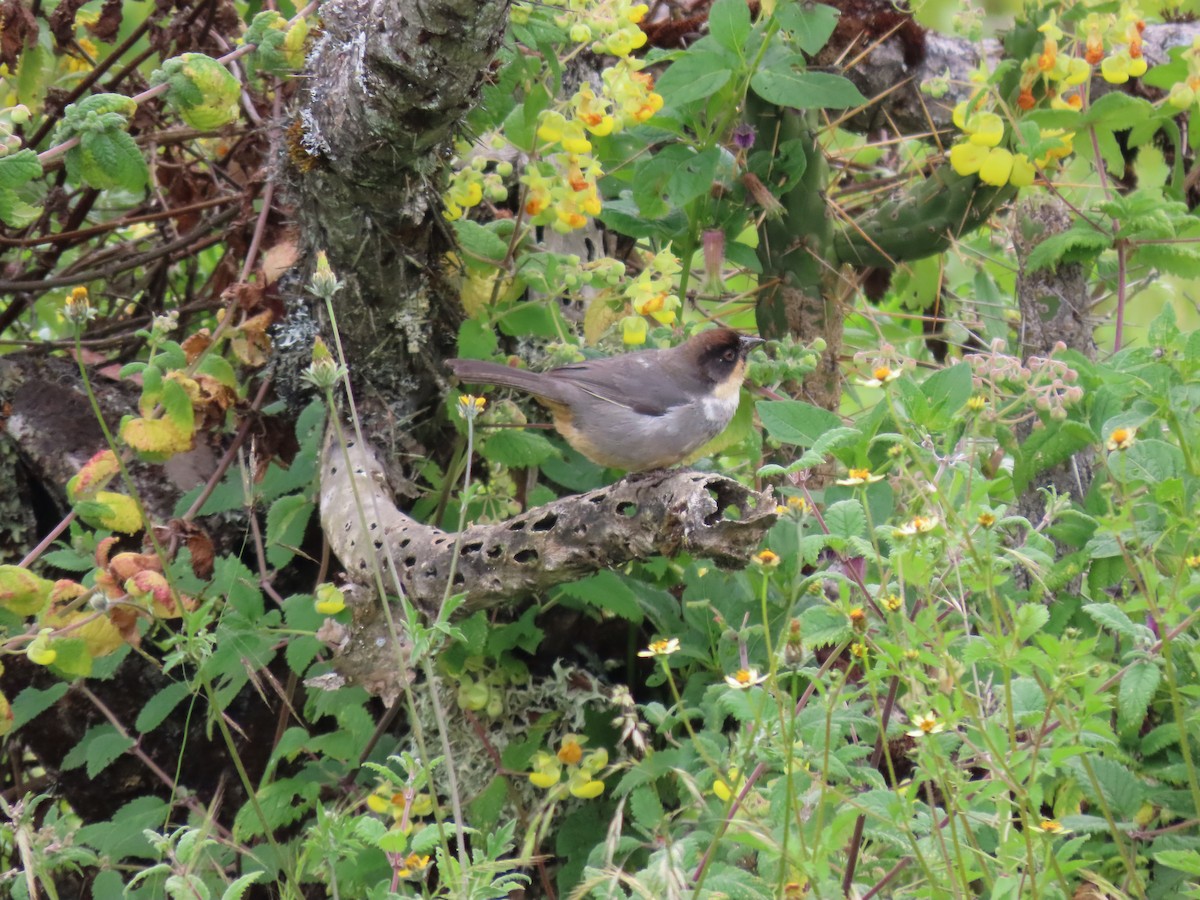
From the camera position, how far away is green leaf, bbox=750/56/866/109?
9.55 feet

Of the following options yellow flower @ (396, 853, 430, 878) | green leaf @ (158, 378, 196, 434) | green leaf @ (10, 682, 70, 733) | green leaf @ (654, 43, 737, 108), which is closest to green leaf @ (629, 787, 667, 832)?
yellow flower @ (396, 853, 430, 878)

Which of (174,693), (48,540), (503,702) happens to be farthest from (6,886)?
(503,702)

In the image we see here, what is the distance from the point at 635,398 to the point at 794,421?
3.01 feet

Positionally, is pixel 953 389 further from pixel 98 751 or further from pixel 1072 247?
pixel 98 751

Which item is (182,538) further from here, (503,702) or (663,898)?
(663,898)

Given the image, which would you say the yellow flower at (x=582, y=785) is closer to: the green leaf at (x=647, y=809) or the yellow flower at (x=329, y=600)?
the green leaf at (x=647, y=809)

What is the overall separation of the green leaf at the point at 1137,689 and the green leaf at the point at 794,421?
2.57 feet

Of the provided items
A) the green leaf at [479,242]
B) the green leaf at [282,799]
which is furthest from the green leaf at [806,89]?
the green leaf at [282,799]

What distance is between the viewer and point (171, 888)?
1756mm

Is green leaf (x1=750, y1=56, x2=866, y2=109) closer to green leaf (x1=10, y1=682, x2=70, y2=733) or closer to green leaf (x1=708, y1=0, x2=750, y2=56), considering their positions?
green leaf (x1=708, y1=0, x2=750, y2=56)

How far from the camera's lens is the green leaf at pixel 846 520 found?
1935 millimetres

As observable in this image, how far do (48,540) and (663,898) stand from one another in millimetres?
1858

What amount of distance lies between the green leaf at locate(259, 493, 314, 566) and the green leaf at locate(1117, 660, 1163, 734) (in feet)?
6.36

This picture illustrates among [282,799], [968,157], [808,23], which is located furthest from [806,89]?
[282,799]
